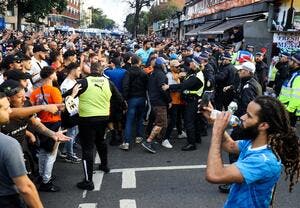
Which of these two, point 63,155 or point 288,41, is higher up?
point 288,41

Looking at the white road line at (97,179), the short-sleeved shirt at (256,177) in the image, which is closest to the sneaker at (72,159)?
the white road line at (97,179)

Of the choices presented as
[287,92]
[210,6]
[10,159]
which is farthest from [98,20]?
[10,159]

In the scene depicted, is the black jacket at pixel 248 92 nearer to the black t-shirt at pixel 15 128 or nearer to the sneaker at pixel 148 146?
the sneaker at pixel 148 146

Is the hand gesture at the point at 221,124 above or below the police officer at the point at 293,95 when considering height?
above

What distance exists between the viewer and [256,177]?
257 cm

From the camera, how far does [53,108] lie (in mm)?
4266

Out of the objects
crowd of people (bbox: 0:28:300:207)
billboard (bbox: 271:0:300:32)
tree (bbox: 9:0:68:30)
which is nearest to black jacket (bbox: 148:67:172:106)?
crowd of people (bbox: 0:28:300:207)

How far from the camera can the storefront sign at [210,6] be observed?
2279 cm

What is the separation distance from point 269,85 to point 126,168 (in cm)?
825

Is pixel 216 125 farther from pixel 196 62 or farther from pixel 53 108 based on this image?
pixel 196 62

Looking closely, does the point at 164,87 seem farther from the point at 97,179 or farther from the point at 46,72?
the point at 46,72

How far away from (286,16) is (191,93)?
33.7 ft

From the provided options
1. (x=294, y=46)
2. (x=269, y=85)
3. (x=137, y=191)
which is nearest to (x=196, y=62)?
(x=137, y=191)

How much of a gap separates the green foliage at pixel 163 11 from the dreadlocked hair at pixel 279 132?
63.7m
